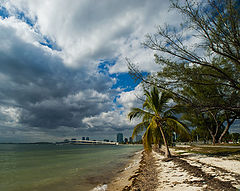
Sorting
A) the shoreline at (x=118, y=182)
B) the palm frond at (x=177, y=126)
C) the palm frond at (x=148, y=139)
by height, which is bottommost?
the shoreline at (x=118, y=182)

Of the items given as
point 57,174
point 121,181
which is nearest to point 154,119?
point 121,181

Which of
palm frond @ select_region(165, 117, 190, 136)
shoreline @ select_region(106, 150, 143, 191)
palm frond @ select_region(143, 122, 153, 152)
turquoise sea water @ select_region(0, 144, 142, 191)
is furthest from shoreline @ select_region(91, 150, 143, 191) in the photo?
palm frond @ select_region(165, 117, 190, 136)

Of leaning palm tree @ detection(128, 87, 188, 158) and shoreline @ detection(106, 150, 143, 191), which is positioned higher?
leaning palm tree @ detection(128, 87, 188, 158)

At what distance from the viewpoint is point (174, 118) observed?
504 inches

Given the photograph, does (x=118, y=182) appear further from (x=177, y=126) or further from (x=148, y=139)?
(x=177, y=126)

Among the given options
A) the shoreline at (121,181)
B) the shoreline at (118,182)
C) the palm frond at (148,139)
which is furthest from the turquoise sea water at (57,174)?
the palm frond at (148,139)

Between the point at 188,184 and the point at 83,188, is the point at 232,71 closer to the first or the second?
the point at 188,184

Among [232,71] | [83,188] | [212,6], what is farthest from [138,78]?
[83,188]

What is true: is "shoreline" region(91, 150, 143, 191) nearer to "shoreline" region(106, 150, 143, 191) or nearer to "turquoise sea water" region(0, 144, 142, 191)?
"shoreline" region(106, 150, 143, 191)

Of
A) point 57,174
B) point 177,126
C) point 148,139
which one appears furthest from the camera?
point 57,174

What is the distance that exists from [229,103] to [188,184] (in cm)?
395

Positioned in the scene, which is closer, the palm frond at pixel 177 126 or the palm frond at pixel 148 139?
the palm frond at pixel 177 126

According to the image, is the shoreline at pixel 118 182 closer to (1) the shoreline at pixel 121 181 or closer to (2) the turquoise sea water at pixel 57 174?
(1) the shoreline at pixel 121 181

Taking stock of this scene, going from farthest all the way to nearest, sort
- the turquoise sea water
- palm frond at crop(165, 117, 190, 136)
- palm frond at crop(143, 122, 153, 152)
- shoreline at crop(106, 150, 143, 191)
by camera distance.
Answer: palm frond at crop(143, 122, 153, 152), palm frond at crop(165, 117, 190, 136), the turquoise sea water, shoreline at crop(106, 150, 143, 191)
